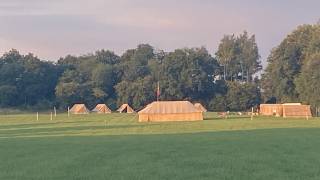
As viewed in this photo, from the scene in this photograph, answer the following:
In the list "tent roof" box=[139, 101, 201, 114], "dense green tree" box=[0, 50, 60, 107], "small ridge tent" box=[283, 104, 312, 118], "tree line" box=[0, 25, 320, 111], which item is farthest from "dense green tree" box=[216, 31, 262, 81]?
"tent roof" box=[139, 101, 201, 114]

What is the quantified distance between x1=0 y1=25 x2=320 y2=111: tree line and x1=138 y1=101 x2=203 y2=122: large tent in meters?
33.7

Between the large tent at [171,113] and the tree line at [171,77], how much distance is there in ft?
111

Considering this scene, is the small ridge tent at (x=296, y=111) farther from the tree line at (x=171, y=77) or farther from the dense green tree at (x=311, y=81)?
the tree line at (x=171, y=77)

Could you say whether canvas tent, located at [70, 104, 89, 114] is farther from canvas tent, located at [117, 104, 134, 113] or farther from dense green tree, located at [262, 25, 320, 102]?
dense green tree, located at [262, 25, 320, 102]

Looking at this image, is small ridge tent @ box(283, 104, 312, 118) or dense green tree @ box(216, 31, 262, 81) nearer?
small ridge tent @ box(283, 104, 312, 118)

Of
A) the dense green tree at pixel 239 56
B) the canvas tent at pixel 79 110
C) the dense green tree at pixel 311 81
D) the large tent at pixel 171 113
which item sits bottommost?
the large tent at pixel 171 113

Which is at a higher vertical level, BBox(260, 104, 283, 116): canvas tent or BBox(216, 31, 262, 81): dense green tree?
BBox(216, 31, 262, 81): dense green tree

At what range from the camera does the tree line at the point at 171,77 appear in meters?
108

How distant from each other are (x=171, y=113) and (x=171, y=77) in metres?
48.8

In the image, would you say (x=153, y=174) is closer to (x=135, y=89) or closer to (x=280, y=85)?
(x=280, y=85)

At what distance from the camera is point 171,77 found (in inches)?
4685

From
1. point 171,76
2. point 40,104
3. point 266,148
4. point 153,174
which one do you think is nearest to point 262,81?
point 171,76

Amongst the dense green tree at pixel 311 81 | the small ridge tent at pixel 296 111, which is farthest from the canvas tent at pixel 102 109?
the small ridge tent at pixel 296 111

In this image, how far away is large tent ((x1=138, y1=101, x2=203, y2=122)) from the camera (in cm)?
6981
